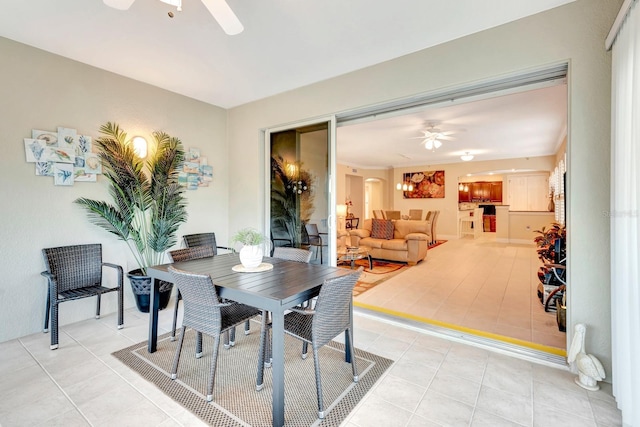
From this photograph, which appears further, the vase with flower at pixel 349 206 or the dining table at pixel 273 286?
the vase with flower at pixel 349 206

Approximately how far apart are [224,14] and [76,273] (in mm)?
2915

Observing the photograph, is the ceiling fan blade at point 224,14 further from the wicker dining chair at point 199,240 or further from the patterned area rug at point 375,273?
the patterned area rug at point 375,273

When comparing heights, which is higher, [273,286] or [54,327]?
[273,286]

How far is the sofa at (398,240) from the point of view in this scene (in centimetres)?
606

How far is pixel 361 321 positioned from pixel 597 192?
232cm

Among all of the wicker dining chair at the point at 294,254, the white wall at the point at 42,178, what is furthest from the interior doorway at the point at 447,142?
the white wall at the point at 42,178

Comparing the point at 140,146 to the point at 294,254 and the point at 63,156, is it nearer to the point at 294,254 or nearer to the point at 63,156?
the point at 63,156

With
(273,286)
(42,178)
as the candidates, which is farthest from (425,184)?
(42,178)

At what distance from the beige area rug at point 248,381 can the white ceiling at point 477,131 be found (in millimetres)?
2580

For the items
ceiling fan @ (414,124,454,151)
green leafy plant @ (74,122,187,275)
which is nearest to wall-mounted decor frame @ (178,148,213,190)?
green leafy plant @ (74,122,187,275)

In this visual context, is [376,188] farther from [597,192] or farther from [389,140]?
[597,192]

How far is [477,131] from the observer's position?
5.95 metres

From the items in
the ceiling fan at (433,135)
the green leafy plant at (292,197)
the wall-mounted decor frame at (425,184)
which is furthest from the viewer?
the wall-mounted decor frame at (425,184)

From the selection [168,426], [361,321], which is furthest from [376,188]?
[168,426]
